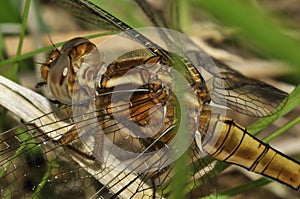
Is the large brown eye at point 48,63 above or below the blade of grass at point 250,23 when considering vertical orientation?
above

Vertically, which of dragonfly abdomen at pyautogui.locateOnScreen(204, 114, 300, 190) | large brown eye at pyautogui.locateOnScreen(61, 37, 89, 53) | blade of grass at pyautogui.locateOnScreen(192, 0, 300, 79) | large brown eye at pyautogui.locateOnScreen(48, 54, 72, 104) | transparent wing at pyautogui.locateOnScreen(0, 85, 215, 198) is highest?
large brown eye at pyautogui.locateOnScreen(61, 37, 89, 53)

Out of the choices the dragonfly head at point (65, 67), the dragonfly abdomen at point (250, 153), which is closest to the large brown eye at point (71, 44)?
the dragonfly head at point (65, 67)

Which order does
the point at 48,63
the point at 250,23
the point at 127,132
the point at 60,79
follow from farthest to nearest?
the point at 48,63 < the point at 60,79 < the point at 127,132 < the point at 250,23

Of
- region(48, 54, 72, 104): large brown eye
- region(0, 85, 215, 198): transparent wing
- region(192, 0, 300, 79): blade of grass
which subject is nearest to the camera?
region(192, 0, 300, 79): blade of grass

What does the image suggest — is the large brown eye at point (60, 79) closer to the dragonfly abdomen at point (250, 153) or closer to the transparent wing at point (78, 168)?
the transparent wing at point (78, 168)

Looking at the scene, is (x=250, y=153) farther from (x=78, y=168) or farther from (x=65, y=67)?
(x=65, y=67)

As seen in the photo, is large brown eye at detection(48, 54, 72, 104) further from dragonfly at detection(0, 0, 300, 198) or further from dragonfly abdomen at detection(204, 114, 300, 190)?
dragonfly abdomen at detection(204, 114, 300, 190)

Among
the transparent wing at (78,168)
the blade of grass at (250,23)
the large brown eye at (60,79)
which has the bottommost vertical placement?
the blade of grass at (250,23)

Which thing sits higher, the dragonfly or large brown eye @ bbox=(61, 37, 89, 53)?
large brown eye @ bbox=(61, 37, 89, 53)

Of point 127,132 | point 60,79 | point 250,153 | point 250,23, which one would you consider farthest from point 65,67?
point 250,23

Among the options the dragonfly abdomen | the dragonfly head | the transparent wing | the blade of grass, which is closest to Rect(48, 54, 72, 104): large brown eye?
the dragonfly head
